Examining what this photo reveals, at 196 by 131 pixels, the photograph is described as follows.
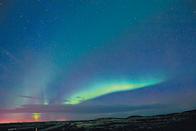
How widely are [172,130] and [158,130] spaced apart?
9.85ft

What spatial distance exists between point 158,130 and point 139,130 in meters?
3.06

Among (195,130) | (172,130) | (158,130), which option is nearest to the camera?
(195,130)

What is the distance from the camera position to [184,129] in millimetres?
35562

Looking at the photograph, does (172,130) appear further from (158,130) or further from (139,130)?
(139,130)

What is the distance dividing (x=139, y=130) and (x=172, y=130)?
5.83 metres

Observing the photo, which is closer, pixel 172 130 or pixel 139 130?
pixel 172 130

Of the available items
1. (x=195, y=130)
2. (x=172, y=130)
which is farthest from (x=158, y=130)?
(x=195, y=130)

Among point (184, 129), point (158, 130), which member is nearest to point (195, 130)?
point (184, 129)

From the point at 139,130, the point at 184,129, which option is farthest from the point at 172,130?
the point at 139,130

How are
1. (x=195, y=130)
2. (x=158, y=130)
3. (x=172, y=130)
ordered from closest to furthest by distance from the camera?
(x=195, y=130)
(x=172, y=130)
(x=158, y=130)

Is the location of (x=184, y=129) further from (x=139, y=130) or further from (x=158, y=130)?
(x=139, y=130)

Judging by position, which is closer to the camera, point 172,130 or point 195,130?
point 195,130

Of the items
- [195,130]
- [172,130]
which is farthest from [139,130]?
[195,130]

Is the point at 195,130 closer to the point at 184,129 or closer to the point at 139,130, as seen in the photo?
the point at 184,129
